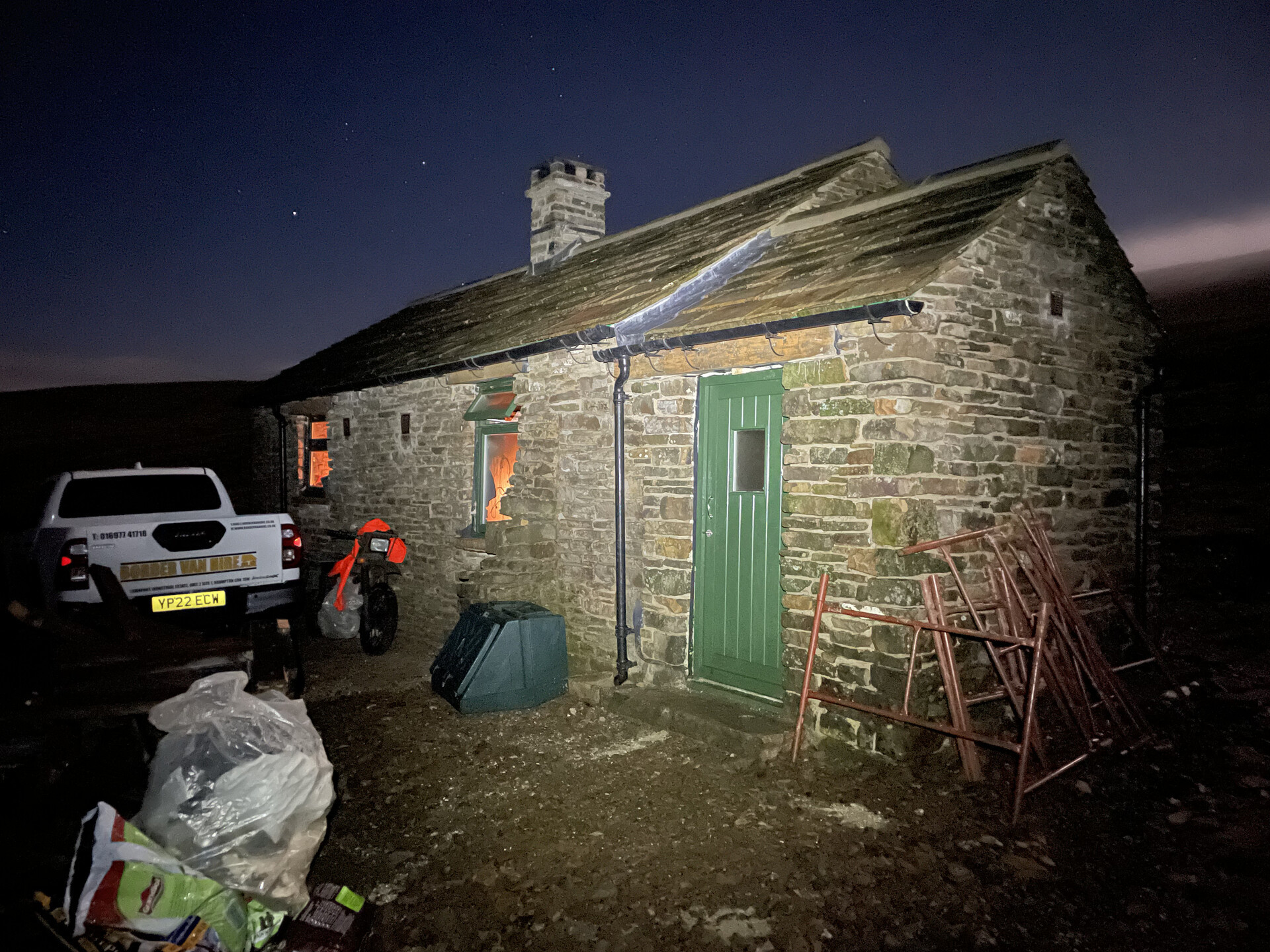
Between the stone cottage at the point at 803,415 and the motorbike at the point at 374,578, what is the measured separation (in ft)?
2.90

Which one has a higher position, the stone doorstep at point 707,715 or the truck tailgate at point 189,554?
the truck tailgate at point 189,554

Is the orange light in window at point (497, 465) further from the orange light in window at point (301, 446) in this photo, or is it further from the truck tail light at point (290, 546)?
the orange light in window at point (301, 446)

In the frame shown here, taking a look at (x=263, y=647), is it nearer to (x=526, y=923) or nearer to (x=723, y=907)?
(x=526, y=923)

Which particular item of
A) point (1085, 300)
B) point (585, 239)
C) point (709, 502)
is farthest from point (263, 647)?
point (585, 239)

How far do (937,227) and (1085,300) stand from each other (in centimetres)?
166

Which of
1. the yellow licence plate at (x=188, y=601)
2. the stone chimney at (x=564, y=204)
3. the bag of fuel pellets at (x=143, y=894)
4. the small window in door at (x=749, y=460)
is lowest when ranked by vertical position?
the bag of fuel pellets at (x=143, y=894)

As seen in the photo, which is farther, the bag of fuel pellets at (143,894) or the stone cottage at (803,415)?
the stone cottage at (803,415)

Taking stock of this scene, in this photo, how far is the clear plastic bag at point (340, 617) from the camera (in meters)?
8.45

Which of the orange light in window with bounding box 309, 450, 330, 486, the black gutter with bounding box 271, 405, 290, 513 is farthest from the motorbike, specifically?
the black gutter with bounding box 271, 405, 290, 513

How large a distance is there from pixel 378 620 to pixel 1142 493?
8060 millimetres

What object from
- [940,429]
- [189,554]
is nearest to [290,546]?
[189,554]

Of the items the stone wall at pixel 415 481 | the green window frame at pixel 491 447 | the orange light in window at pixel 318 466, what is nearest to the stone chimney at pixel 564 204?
the stone wall at pixel 415 481

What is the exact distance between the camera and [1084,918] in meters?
3.22

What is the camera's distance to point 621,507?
21.4 ft
